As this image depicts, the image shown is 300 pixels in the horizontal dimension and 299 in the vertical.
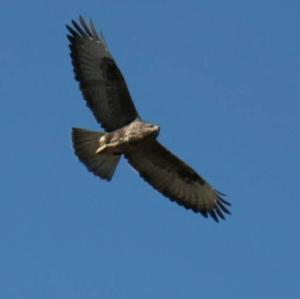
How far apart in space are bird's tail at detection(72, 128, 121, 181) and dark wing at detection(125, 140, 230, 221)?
0.35 metres

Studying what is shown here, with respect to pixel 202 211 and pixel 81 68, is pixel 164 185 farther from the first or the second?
pixel 81 68

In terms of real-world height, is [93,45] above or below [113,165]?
above

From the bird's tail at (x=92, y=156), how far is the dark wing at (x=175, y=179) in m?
0.35

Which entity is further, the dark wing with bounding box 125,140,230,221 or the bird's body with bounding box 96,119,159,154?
the dark wing with bounding box 125,140,230,221

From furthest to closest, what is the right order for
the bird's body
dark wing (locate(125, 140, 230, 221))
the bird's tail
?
1. dark wing (locate(125, 140, 230, 221))
2. the bird's tail
3. the bird's body

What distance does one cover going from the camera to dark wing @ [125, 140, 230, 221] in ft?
57.9

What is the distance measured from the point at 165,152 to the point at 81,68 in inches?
68.1

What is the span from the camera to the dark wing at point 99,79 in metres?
17.0

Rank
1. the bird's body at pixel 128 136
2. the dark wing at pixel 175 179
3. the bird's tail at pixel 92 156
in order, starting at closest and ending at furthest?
the bird's body at pixel 128 136
the bird's tail at pixel 92 156
the dark wing at pixel 175 179

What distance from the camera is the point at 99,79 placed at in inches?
674

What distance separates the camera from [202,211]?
18.2m

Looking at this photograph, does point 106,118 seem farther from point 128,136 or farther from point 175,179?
point 175,179

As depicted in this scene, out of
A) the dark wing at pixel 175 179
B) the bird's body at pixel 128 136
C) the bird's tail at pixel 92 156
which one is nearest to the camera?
the bird's body at pixel 128 136

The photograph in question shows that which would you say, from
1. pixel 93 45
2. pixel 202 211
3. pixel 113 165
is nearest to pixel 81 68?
pixel 93 45
